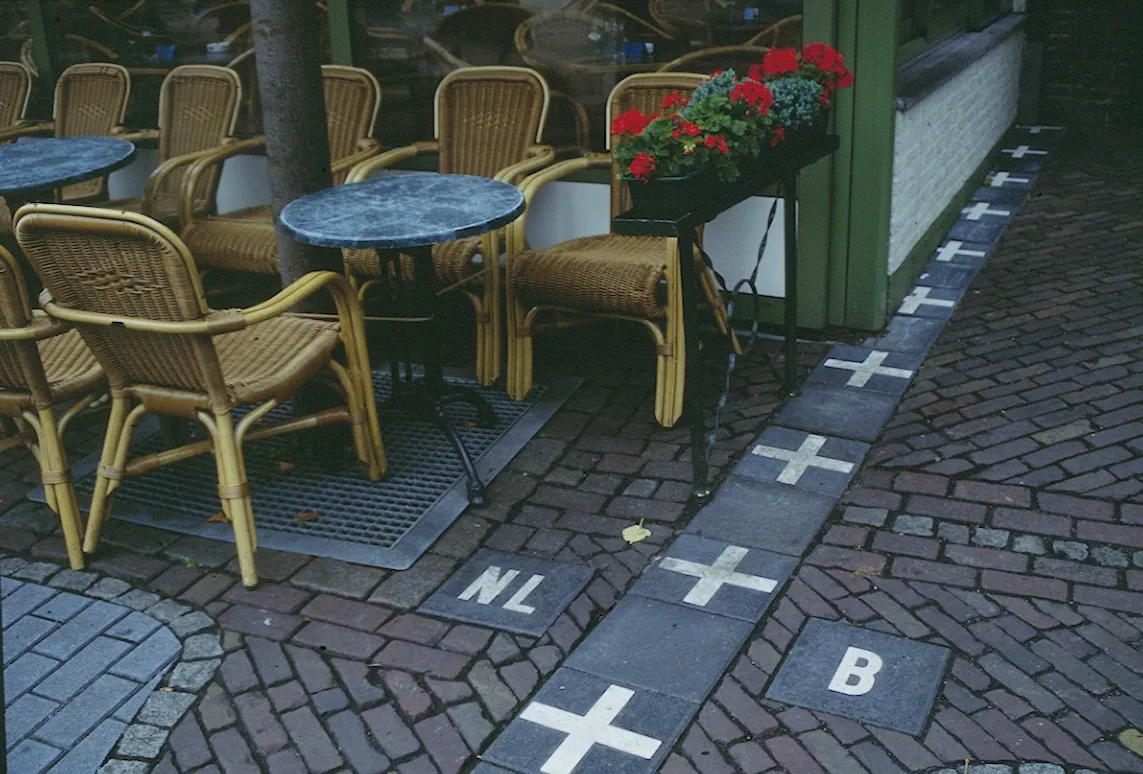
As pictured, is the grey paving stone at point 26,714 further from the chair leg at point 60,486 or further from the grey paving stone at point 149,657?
the chair leg at point 60,486

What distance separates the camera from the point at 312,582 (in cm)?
355

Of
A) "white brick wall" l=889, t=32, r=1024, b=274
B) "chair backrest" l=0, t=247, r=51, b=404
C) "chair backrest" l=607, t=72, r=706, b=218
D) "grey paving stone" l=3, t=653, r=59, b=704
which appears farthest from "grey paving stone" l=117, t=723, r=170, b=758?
"white brick wall" l=889, t=32, r=1024, b=274

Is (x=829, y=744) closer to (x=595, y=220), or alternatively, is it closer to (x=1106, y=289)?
(x=595, y=220)

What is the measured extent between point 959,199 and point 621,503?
13.1ft

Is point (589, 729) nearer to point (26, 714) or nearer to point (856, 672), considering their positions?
point (856, 672)

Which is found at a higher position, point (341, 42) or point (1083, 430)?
point (341, 42)

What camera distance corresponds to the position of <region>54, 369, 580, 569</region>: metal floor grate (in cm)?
379

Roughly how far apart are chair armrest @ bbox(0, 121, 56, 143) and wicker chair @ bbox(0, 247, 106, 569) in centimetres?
311

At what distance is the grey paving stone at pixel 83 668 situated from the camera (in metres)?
3.09

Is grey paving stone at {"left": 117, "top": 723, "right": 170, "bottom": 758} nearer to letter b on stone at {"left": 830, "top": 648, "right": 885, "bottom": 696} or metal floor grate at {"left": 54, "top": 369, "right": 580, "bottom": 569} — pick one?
metal floor grate at {"left": 54, "top": 369, "right": 580, "bottom": 569}

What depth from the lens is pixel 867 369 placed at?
4.89 meters

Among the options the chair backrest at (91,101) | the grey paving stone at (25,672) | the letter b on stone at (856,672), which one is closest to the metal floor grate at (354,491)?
the grey paving stone at (25,672)

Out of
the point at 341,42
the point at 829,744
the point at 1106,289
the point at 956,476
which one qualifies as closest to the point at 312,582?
the point at 829,744

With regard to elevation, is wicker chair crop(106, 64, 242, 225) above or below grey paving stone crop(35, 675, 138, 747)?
above
